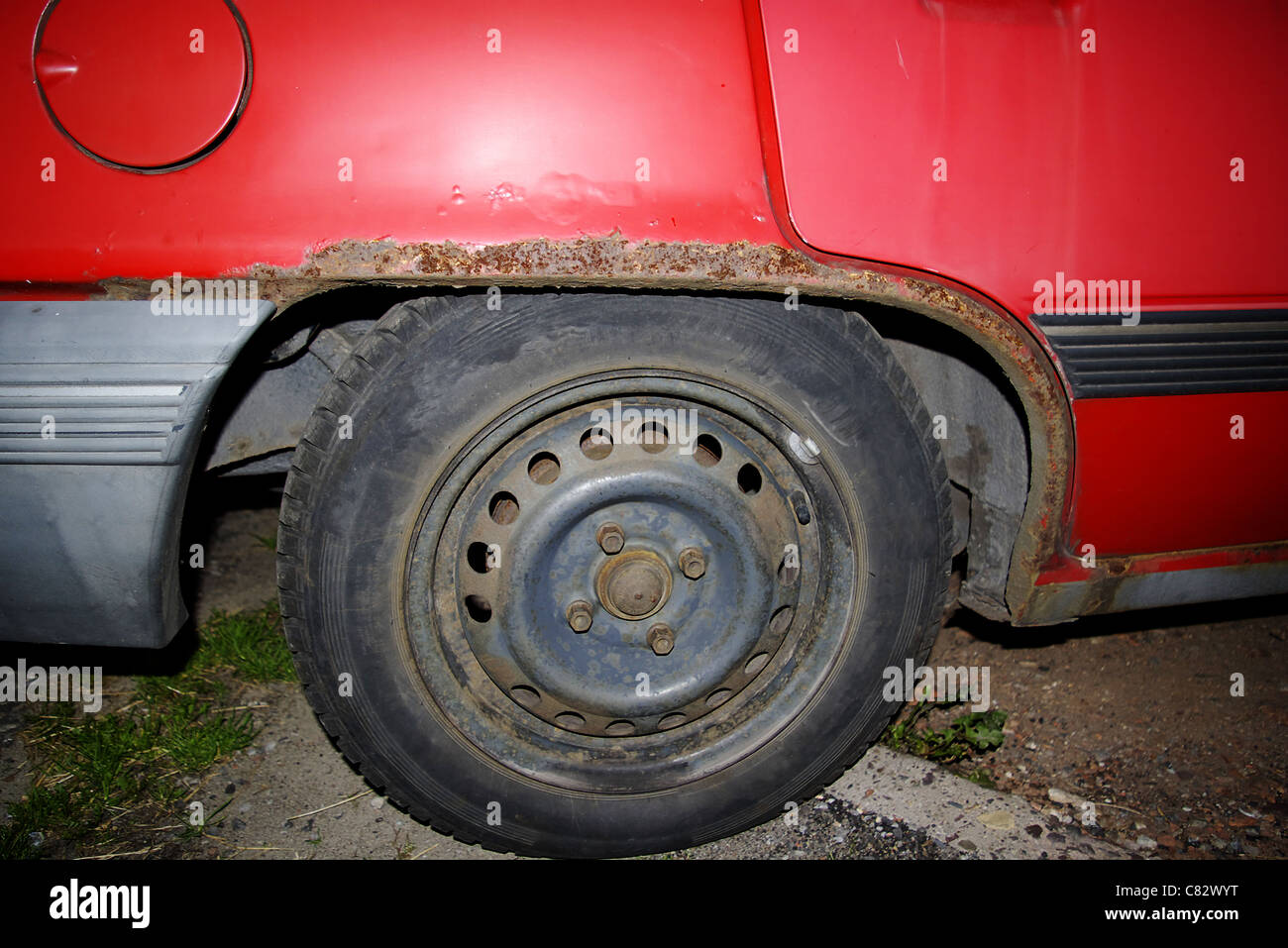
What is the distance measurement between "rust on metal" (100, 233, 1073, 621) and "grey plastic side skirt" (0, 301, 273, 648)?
0.09 metres

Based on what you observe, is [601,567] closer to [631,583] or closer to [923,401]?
[631,583]

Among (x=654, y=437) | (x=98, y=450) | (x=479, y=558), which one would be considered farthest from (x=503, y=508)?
(x=98, y=450)

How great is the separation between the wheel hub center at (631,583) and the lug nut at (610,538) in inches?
1.0

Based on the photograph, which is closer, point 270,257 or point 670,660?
point 270,257

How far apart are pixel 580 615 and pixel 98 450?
2.97ft

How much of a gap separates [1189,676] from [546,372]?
2.22 metres

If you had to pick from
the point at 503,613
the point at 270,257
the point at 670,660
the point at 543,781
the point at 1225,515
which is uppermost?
the point at 270,257

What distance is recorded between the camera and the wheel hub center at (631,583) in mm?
1664

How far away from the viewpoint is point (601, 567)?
1671 mm

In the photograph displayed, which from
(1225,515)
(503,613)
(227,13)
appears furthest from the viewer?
(1225,515)

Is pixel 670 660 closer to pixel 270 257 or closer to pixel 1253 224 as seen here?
pixel 270 257

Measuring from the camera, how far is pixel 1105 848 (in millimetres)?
1888

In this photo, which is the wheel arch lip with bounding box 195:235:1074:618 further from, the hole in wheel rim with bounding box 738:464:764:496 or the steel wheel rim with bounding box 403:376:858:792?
the hole in wheel rim with bounding box 738:464:764:496

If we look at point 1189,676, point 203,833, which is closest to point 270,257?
point 203,833
